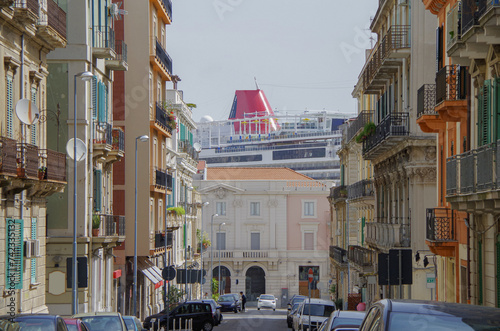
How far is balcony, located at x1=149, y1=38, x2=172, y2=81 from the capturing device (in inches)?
1871

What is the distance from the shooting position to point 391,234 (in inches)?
1463

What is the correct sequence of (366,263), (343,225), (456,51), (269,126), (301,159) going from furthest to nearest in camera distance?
(269,126) < (301,159) < (343,225) < (366,263) < (456,51)

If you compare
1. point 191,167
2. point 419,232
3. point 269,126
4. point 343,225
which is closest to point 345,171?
point 343,225

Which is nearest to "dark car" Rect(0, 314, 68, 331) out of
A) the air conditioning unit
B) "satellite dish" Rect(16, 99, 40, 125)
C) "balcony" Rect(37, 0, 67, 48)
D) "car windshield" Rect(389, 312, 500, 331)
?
"car windshield" Rect(389, 312, 500, 331)

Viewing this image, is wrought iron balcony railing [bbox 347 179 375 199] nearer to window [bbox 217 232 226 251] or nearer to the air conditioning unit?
the air conditioning unit

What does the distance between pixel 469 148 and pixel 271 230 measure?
7667cm

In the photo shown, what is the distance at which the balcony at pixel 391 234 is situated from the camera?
3566 cm

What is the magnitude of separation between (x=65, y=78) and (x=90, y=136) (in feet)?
7.92

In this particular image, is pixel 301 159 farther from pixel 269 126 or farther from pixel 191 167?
pixel 191 167

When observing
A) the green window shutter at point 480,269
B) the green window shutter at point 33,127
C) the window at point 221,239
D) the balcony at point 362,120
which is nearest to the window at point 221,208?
the window at point 221,239

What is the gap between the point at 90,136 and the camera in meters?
34.5

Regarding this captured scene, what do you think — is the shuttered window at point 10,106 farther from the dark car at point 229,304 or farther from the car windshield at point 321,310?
the dark car at point 229,304

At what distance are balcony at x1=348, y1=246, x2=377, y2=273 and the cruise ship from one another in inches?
3749

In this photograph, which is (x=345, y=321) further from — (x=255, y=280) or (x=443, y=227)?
(x=255, y=280)
